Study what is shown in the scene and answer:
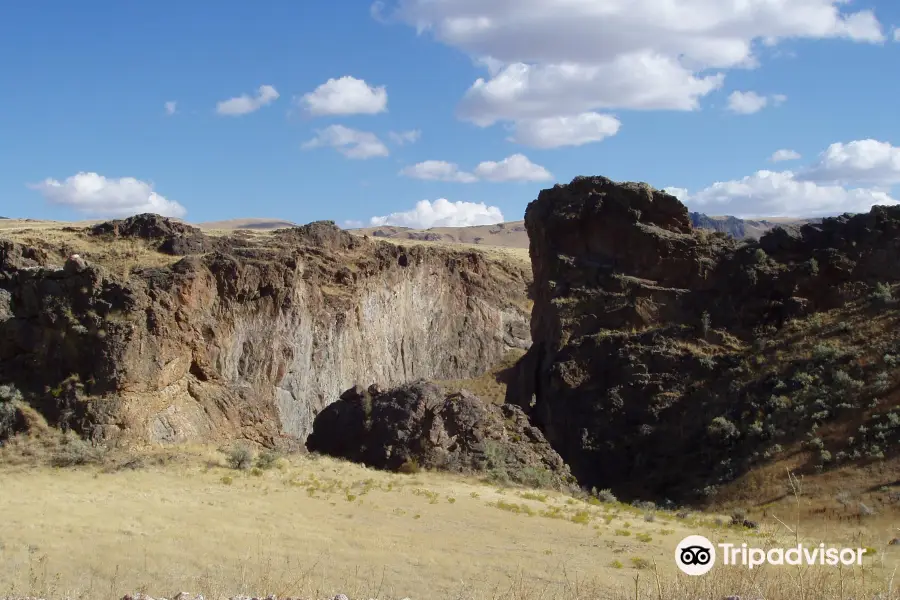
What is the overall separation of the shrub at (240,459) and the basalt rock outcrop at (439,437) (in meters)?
3.29

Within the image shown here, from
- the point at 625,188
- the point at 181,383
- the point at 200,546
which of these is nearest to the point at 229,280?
the point at 181,383

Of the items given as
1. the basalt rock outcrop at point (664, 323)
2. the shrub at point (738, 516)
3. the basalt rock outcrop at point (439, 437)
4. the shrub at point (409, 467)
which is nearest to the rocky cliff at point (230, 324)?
the basalt rock outcrop at point (439, 437)

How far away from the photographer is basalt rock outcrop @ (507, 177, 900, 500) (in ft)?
81.1

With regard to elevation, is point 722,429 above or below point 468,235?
below

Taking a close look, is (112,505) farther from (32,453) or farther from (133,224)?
(133,224)

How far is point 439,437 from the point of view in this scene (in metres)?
21.2

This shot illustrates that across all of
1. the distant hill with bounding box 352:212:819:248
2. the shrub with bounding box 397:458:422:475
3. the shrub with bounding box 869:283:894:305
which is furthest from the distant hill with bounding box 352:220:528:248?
the shrub with bounding box 397:458:422:475

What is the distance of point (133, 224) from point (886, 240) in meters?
29.7

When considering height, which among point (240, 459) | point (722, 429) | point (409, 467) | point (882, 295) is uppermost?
point (882, 295)

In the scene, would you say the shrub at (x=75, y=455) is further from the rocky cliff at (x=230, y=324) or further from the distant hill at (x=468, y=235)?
the distant hill at (x=468, y=235)

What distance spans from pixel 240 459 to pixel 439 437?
4.84m

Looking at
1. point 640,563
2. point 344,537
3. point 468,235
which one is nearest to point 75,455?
point 344,537

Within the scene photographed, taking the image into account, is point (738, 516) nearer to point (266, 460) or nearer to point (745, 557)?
point (745, 557)

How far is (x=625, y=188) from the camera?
1214 inches
